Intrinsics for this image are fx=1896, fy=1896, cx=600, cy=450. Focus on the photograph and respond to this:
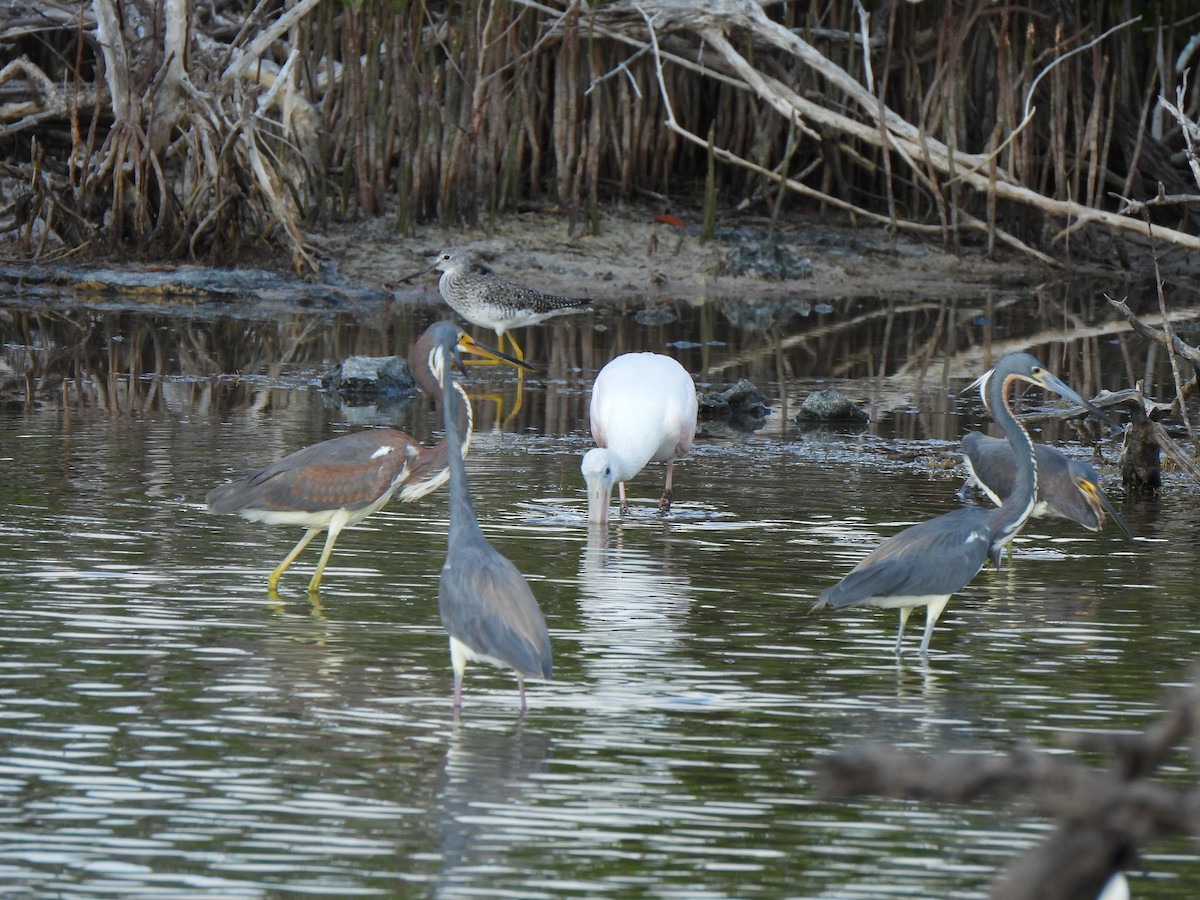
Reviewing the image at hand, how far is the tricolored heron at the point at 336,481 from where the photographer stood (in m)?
7.07

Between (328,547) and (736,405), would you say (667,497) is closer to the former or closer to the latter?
(328,547)

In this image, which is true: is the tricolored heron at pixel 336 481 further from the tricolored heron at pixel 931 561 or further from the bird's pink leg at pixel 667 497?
the bird's pink leg at pixel 667 497

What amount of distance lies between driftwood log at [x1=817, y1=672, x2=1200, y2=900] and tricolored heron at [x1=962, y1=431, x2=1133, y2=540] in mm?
5913

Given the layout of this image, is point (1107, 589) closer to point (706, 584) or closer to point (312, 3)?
point (706, 584)

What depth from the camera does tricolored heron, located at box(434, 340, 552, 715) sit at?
17.4 ft

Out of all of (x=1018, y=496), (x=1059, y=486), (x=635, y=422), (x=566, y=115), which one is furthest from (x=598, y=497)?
(x=566, y=115)

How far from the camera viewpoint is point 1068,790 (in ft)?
6.48

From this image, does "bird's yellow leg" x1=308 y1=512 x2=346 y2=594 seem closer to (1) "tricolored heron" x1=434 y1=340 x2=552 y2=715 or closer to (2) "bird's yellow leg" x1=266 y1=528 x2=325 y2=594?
(2) "bird's yellow leg" x1=266 y1=528 x2=325 y2=594

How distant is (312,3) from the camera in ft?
52.5

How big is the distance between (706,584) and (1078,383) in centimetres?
666

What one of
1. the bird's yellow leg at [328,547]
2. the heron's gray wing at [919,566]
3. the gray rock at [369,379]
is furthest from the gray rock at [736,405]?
the heron's gray wing at [919,566]

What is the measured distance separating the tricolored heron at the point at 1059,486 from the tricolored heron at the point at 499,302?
684 cm

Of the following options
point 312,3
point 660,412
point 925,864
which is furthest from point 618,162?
point 925,864

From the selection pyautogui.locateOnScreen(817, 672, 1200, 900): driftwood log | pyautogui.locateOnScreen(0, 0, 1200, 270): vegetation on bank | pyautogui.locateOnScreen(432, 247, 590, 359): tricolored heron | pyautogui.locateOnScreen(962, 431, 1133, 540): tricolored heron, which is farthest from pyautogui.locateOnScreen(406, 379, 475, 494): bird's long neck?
pyautogui.locateOnScreen(0, 0, 1200, 270): vegetation on bank
